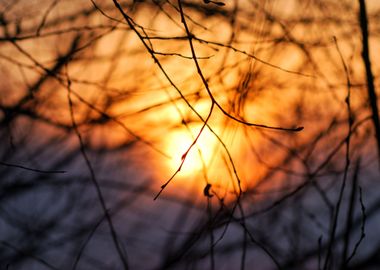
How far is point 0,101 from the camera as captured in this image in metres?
2.88

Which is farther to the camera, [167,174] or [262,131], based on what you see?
[167,174]

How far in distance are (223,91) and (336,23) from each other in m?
0.99

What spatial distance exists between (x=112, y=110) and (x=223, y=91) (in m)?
1.09

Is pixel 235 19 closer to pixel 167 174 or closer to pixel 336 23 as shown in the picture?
pixel 336 23

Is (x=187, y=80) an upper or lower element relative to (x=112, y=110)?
lower

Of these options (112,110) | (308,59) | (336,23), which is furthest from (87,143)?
(336,23)

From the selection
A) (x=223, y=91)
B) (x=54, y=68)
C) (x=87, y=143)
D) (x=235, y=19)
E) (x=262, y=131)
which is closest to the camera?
(x=223, y=91)

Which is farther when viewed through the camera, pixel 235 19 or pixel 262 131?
pixel 262 131

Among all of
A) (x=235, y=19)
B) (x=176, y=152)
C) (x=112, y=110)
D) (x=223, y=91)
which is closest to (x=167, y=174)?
(x=176, y=152)

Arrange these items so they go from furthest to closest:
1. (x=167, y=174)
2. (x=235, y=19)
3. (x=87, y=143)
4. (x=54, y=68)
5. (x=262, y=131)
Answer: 1. (x=87, y=143)
2. (x=167, y=174)
3. (x=54, y=68)
4. (x=262, y=131)
5. (x=235, y=19)

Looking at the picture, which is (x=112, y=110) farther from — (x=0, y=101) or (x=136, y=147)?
(x=0, y=101)

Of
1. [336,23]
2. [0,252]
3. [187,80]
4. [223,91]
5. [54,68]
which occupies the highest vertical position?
[336,23]

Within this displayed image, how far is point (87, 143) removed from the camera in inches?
128

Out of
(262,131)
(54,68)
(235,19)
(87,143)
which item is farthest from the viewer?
(87,143)
